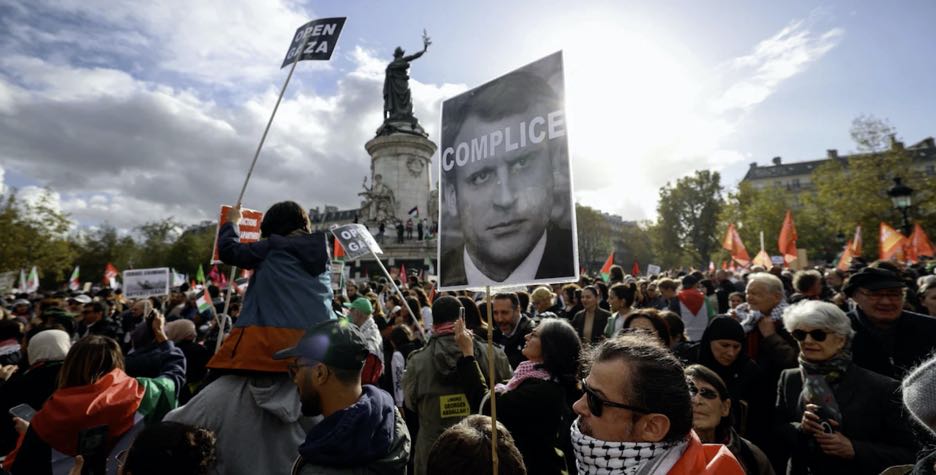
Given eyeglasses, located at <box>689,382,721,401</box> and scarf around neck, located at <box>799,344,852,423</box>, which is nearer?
eyeglasses, located at <box>689,382,721,401</box>

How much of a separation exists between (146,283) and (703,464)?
10.6 m

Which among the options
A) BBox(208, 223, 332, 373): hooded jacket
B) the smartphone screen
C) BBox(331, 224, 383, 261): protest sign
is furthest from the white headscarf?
BBox(331, 224, 383, 261): protest sign

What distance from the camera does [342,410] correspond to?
6.88 ft

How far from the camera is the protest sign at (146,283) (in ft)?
30.9

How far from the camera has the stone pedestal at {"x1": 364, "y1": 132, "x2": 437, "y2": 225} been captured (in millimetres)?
31891

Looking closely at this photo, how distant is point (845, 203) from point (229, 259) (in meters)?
34.7

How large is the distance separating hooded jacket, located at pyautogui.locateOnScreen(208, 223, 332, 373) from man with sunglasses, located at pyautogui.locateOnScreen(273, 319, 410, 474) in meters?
0.41

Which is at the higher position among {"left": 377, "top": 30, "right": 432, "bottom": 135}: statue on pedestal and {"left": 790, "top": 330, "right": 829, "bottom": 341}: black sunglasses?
{"left": 377, "top": 30, "right": 432, "bottom": 135}: statue on pedestal

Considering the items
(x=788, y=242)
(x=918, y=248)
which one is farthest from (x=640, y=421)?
(x=918, y=248)

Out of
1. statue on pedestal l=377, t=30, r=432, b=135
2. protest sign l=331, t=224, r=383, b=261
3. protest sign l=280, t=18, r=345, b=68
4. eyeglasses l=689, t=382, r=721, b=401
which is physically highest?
statue on pedestal l=377, t=30, r=432, b=135

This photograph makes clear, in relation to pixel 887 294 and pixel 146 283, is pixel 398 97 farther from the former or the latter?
pixel 887 294

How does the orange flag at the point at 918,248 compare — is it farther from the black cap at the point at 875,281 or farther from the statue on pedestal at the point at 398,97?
the statue on pedestal at the point at 398,97

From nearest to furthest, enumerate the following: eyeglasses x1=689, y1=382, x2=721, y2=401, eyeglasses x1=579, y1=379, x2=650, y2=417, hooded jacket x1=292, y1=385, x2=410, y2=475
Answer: eyeglasses x1=579, y1=379, x2=650, y2=417 < hooded jacket x1=292, y1=385, x2=410, y2=475 < eyeglasses x1=689, y1=382, x2=721, y2=401

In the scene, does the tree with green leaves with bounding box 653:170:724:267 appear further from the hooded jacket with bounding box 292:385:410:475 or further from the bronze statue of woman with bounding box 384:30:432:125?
the hooded jacket with bounding box 292:385:410:475
